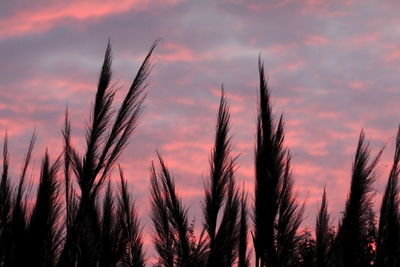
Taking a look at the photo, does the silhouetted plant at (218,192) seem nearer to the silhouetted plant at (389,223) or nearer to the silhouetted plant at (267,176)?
the silhouetted plant at (267,176)

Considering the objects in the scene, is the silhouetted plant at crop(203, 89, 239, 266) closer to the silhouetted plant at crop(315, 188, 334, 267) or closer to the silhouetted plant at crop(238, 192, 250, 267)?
the silhouetted plant at crop(238, 192, 250, 267)

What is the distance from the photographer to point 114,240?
6.88m

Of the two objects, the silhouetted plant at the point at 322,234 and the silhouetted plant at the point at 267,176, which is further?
the silhouetted plant at the point at 322,234

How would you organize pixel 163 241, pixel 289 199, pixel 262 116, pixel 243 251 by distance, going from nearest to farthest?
pixel 262 116
pixel 289 199
pixel 243 251
pixel 163 241

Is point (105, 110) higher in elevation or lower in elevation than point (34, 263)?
higher

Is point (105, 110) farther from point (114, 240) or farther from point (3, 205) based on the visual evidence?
point (114, 240)

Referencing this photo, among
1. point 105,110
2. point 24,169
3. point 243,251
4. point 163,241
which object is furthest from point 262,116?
point 163,241

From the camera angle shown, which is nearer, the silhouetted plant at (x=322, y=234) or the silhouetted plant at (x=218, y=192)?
the silhouetted plant at (x=218, y=192)

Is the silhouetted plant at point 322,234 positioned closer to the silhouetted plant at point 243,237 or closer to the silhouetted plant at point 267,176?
the silhouetted plant at point 243,237

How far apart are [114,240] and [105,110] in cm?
306

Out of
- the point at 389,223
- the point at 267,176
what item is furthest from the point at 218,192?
the point at 389,223

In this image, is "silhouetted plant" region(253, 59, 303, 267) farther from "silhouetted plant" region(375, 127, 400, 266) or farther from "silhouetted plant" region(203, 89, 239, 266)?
"silhouetted plant" region(375, 127, 400, 266)

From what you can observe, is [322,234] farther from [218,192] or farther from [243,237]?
[218,192]

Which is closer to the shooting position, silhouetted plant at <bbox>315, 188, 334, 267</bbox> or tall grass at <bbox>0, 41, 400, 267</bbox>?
tall grass at <bbox>0, 41, 400, 267</bbox>
